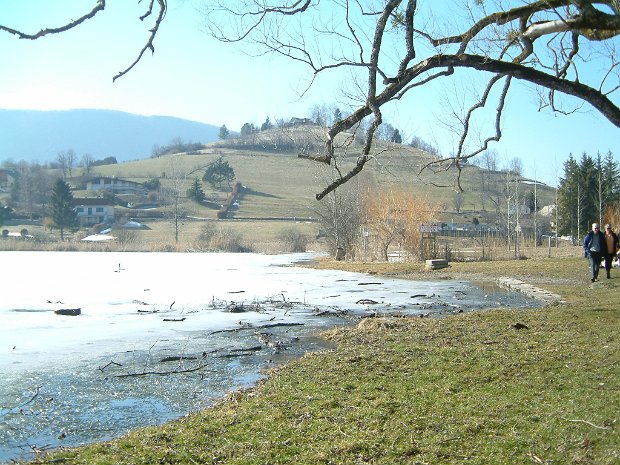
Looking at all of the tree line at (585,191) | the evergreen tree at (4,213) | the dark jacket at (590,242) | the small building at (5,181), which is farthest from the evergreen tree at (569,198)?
the small building at (5,181)

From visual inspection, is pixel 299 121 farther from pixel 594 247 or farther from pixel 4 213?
Answer: pixel 4 213

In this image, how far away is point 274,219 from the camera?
9381 cm

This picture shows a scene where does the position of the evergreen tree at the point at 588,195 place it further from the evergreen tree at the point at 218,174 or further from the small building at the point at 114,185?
the small building at the point at 114,185

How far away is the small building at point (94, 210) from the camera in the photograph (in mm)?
96938

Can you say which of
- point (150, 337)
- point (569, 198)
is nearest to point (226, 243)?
point (569, 198)

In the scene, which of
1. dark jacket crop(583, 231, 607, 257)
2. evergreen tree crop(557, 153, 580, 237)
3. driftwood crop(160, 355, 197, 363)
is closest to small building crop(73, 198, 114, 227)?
evergreen tree crop(557, 153, 580, 237)

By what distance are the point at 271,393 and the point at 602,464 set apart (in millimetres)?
4176

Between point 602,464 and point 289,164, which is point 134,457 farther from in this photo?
point 289,164

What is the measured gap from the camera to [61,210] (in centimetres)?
8812

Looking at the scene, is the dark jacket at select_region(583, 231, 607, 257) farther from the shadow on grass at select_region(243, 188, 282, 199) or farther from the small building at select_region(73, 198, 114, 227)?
the shadow on grass at select_region(243, 188, 282, 199)

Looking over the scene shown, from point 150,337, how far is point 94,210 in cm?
8959

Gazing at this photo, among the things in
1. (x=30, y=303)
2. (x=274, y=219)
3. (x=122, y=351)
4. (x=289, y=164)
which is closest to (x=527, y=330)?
(x=122, y=351)

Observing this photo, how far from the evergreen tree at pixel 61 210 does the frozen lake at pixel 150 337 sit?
2408 inches

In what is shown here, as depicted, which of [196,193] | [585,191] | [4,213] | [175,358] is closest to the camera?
[175,358]
